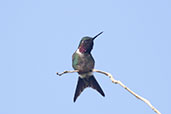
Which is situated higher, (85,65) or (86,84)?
(85,65)

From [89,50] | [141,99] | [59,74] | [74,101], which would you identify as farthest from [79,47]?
[141,99]

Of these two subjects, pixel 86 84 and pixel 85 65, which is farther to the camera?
pixel 86 84

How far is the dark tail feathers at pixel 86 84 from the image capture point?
624 cm

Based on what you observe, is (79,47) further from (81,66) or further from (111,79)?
(111,79)

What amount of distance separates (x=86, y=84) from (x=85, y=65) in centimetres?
39

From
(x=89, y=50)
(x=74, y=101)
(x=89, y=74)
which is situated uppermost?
(x=89, y=50)

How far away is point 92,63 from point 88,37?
502mm

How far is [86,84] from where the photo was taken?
643cm

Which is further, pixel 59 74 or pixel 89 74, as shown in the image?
pixel 89 74

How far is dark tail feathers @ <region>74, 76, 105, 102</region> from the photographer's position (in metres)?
6.24

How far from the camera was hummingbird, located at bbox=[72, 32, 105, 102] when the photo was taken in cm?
624

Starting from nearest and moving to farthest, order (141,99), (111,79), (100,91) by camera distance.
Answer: (141,99), (111,79), (100,91)

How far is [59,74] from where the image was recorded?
4.24 meters

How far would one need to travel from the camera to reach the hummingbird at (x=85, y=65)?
6238 millimetres
